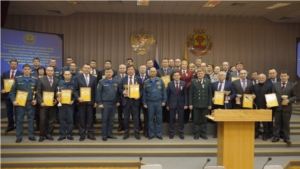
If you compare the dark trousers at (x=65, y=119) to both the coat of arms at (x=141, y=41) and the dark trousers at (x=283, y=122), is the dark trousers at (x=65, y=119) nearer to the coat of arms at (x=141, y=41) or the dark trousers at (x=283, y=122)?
the dark trousers at (x=283, y=122)

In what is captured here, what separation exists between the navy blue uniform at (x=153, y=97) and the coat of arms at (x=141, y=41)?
5249 millimetres

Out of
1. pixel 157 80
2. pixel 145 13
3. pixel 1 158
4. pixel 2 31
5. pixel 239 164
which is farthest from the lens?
pixel 145 13

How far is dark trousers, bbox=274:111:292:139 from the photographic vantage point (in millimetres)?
6234

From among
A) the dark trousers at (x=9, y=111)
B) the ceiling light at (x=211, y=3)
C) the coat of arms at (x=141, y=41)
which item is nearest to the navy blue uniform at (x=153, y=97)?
the dark trousers at (x=9, y=111)

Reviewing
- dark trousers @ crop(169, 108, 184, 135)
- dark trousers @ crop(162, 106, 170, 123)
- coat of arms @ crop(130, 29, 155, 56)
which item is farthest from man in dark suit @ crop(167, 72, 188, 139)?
coat of arms @ crop(130, 29, 155, 56)

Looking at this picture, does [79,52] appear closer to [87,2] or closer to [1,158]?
[87,2]

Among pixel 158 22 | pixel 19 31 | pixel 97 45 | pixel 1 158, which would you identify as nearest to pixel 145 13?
pixel 158 22

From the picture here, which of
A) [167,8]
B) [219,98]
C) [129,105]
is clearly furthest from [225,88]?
[167,8]

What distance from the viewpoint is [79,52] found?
37.8 ft

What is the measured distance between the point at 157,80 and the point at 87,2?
15.2 feet

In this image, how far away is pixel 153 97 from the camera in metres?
6.53

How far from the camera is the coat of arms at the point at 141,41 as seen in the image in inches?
458

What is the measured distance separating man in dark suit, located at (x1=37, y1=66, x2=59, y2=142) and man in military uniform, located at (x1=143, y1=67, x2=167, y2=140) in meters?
1.94

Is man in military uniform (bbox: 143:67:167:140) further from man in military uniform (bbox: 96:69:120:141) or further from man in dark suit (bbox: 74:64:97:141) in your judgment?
man in dark suit (bbox: 74:64:97:141)
